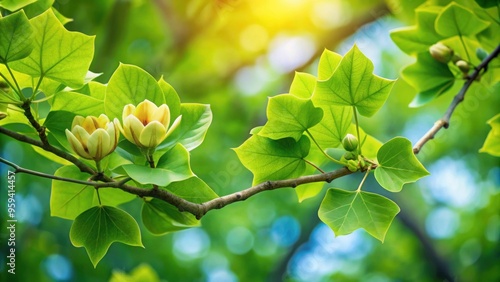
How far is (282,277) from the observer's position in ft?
11.3

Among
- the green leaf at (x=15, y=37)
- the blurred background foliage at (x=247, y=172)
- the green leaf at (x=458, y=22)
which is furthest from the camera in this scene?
the blurred background foliage at (x=247, y=172)

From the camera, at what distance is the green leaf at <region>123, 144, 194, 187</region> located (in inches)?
25.5

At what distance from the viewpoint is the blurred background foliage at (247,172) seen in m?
2.90

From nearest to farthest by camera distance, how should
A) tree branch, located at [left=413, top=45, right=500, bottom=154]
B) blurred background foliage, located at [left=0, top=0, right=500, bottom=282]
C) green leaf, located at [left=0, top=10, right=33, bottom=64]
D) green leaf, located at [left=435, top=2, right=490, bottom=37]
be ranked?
green leaf, located at [left=0, top=10, right=33, bottom=64] → tree branch, located at [left=413, top=45, right=500, bottom=154] → green leaf, located at [left=435, top=2, right=490, bottom=37] → blurred background foliage, located at [left=0, top=0, right=500, bottom=282]

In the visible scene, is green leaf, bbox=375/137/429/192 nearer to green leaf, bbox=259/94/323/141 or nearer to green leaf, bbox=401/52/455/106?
green leaf, bbox=259/94/323/141

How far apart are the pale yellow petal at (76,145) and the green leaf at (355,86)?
330 millimetres

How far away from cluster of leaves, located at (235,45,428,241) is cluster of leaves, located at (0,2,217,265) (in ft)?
0.34

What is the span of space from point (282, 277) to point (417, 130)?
2.19 metres

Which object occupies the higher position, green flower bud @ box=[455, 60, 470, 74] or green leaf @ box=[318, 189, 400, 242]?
green flower bud @ box=[455, 60, 470, 74]

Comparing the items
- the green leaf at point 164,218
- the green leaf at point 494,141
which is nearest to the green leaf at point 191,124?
the green leaf at point 164,218

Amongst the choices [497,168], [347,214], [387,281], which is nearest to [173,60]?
[347,214]

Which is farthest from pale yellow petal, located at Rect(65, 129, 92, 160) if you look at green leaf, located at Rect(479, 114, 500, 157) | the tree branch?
green leaf, located at Rect(479, 114, 500, 157)

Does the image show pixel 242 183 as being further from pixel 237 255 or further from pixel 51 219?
pixel 51 219

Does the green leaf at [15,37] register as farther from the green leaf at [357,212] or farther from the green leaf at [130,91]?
the green leaf at [357,212]
